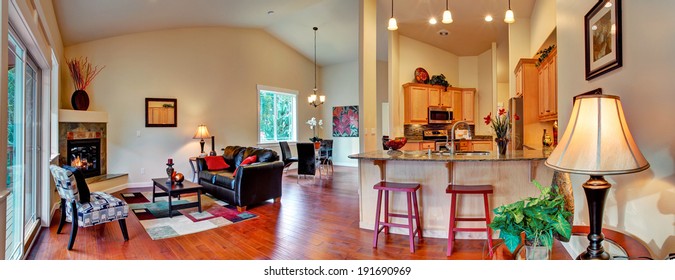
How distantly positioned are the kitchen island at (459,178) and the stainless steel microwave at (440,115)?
12.1ft

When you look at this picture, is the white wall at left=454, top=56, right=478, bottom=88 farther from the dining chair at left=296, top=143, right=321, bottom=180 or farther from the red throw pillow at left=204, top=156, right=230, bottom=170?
the red throw pillow at left=204, top=156, right=230, bottom=170

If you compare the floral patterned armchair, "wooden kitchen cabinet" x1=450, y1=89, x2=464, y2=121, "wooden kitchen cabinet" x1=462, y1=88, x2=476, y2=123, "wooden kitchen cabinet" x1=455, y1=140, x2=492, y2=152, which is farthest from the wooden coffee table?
"wooden kitchen cabinet" x1=462, y1=88, x2=476, y2=123

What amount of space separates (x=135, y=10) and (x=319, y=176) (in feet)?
15.0

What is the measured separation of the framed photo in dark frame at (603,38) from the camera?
1584mm

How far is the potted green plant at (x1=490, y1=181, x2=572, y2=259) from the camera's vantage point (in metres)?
1.19

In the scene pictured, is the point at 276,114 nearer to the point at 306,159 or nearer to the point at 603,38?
the point at 306,159

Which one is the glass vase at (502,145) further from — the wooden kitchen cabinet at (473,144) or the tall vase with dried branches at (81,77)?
the tall vase with dried branches at (81,77)

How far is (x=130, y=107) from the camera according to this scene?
19.6 ft

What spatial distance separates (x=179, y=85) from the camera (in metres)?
6.47

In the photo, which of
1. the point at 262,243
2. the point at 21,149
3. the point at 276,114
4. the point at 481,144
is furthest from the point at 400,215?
the point at 276,114

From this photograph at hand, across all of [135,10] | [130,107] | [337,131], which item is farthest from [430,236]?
[337,131]

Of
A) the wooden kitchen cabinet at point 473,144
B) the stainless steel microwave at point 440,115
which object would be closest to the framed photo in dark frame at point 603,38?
the stainless steel microwave at point 440,115

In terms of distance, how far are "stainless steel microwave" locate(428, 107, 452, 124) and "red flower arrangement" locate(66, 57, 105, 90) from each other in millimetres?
6288
